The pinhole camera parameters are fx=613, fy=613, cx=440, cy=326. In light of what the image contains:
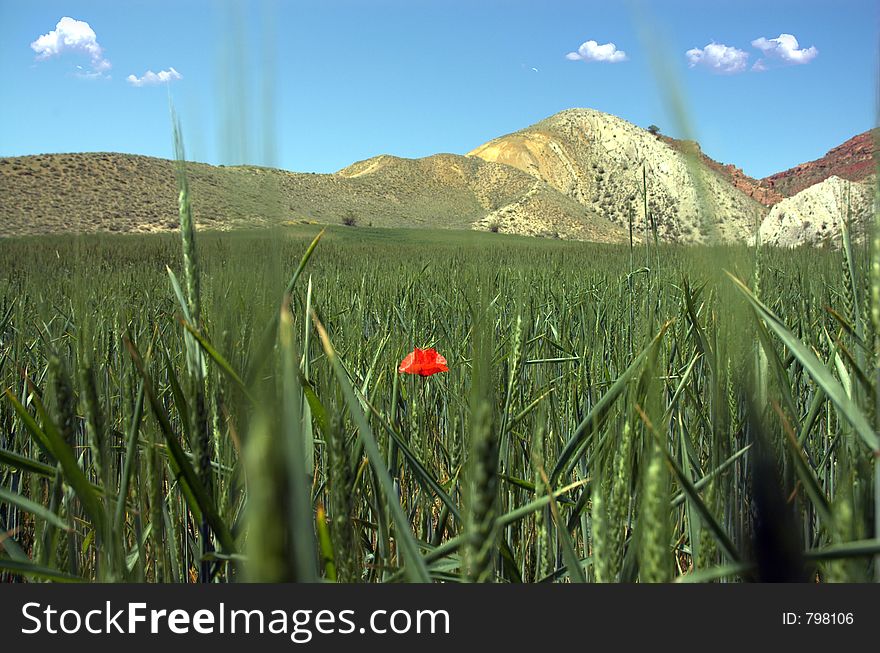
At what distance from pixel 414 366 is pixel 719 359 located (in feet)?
2.41

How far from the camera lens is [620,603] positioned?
326mm

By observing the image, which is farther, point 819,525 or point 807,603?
point 819,525

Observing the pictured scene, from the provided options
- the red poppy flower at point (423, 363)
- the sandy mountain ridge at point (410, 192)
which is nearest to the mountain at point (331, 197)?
the sandy mountain ridge at point (410, 192)

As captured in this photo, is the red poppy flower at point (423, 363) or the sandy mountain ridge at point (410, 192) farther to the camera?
the sandy mountain ridge at point (410, 192)

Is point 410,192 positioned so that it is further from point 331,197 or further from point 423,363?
point 423,363

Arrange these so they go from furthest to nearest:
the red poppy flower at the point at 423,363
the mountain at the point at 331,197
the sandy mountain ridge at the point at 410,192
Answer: the mountain at the point at 331,197 < the sandy mountain ridge at the point at 410,192 < the red poppy flower at the point at 423,363

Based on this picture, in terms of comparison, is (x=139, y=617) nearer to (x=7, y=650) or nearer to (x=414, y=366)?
(x=7, y=650)

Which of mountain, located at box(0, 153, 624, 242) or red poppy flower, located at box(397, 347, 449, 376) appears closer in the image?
red poppy flower, located at box(397, 347, 449, 376)

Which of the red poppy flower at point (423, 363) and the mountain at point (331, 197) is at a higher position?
the mountain at point (331, 197)

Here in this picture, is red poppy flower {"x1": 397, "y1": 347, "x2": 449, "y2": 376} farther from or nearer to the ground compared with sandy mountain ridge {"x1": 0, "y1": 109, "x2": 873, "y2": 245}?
nearer to the ground

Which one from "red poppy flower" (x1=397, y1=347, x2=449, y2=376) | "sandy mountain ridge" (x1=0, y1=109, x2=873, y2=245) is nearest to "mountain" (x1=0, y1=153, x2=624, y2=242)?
"sandy mountain ridge" (x1=0, y1=109, x2=873, y2=245)

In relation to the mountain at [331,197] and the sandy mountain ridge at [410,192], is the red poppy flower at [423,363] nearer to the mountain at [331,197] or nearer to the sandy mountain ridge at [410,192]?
the sandy mountain ridge at [410,192]

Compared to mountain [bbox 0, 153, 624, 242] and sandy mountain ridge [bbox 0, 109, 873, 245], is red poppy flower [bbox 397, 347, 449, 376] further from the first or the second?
mountain [bbox 0, 153, 624, 242]

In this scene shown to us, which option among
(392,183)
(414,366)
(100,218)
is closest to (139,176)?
(100,218)
